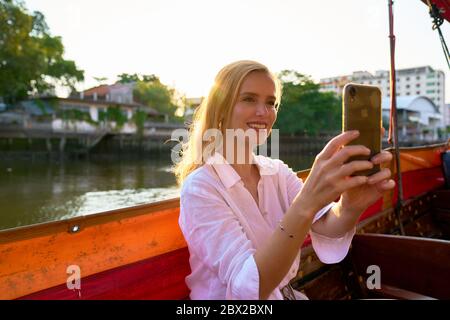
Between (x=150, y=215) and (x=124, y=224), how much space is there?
123mm

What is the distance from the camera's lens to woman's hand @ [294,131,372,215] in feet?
2.95

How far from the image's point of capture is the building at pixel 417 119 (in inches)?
1989

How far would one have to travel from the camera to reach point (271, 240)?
40.6 inches

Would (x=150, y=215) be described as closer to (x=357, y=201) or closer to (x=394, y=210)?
(x=357, y=201)

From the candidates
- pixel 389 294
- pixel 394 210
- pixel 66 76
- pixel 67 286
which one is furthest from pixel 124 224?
pixel 66 76

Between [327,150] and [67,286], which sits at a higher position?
[327,150]

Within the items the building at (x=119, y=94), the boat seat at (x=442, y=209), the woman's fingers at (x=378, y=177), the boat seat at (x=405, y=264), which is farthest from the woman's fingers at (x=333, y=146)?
the building at (x=119, y=94)

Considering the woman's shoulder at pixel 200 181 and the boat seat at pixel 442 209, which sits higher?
the woman's shoulder at pixel 200 181

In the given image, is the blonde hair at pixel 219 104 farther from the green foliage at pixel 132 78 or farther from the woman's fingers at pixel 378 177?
the green foliage at pixel 132 78

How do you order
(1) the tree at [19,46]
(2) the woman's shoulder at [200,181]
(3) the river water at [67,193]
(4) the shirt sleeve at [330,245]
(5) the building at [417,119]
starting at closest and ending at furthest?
(2) the woman's shoulder at [200,181] → (4) the shirt sleeve at [330,245] → (3) the river water at [67,193] → (1) the tree at [19,46] → (5) the building at [417,119]

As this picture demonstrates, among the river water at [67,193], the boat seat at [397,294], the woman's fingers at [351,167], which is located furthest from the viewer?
the river water at [67,193]

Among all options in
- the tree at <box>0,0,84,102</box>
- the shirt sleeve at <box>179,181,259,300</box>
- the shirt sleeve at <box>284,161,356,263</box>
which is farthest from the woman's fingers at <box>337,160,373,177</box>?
the tree at <box>0,0,84,102</box>

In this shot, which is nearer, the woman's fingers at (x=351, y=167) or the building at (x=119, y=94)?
the woman's fingers at (x=351, y=167)

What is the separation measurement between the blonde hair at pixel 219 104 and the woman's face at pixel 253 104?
0.06ft
